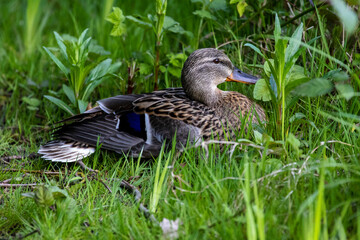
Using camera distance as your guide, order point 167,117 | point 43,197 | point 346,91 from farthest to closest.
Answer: point 167,117 → point 43,197 → point 346,91

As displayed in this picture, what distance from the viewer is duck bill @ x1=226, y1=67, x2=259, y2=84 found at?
4160mm

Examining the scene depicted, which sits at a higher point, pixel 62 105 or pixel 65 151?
pixel 62 105

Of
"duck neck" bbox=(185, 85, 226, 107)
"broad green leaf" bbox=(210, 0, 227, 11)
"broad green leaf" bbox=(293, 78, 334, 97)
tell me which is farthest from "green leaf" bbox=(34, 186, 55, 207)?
"broad green leaf" bbox=(210, 0, 227, 11)

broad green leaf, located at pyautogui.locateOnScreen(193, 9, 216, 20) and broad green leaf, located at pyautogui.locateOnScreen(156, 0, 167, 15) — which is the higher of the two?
broad green leaf, located at pyautogui.locateOnScreen(156, 0, 167, 15)

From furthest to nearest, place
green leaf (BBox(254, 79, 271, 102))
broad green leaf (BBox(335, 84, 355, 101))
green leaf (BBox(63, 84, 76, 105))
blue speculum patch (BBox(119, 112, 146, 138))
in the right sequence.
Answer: green leaf (BBox(63, 84, 76, 105)), blue speculum patch (BBox(119, 112, 146, 138)), green leaf (BBox(254, 79, 271, 102)), broad green leaf (BBox(335, 84, 355, 101))

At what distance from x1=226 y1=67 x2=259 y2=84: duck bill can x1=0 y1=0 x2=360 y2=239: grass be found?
233 millimetres

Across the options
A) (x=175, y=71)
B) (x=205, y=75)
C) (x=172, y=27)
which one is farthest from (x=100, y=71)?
(x=205, y=75)

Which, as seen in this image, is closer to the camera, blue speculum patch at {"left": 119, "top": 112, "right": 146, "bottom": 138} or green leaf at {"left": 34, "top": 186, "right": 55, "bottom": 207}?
green leaf at {"left": 34, "top": 186, "right": 55, "bottom": 207}

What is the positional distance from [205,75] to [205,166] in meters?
1.16

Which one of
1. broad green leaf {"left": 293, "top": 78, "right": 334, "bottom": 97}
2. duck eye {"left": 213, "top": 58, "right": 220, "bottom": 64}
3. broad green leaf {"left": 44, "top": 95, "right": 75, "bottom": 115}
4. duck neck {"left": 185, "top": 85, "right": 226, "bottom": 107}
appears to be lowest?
broad green leaf {"left": 44, "top": 95, "right": 75, "bottom": 115}

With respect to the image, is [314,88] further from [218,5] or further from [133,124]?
[218,5]

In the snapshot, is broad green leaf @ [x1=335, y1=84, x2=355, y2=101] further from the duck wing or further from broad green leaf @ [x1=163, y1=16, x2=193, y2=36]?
broad green leaf @ [x1=163, y1=16, x2=193, y2=36]

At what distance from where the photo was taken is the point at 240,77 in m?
4.20

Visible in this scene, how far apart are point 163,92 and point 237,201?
170cm
